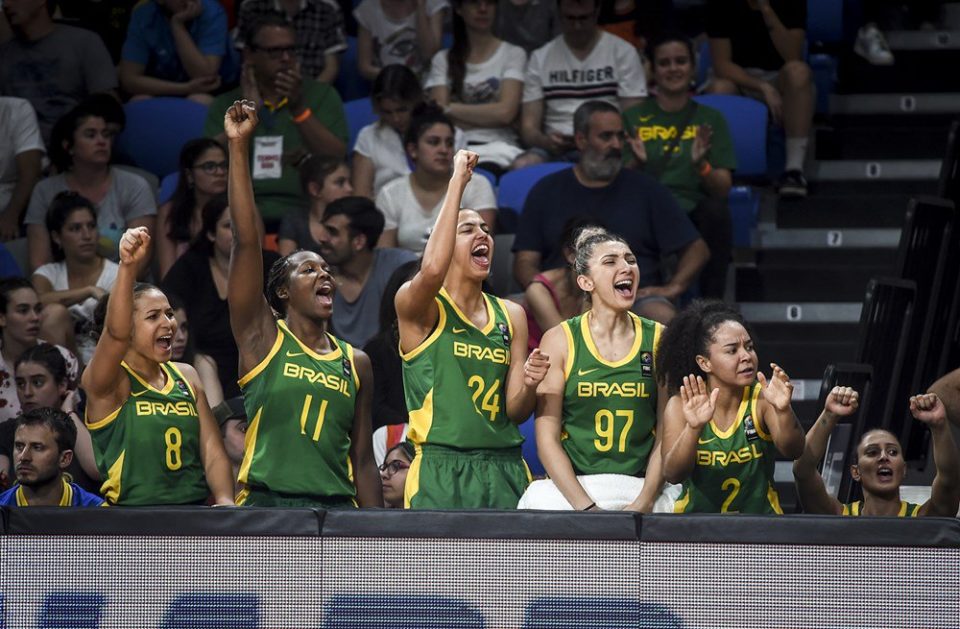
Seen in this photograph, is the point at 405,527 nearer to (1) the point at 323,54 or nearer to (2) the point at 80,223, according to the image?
(2) the point at 80,223

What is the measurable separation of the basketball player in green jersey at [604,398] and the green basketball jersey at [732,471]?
18 centimetres

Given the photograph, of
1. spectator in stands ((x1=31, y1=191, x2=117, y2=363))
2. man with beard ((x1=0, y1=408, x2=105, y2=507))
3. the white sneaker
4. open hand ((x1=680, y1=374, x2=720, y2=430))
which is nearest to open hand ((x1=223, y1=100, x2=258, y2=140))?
man with beard ((x1=0, y1=408, x2=105, y2=507))

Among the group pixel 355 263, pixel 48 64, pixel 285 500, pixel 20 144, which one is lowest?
pixel 285 500

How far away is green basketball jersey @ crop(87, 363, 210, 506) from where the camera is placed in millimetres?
5746

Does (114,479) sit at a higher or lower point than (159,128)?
lower

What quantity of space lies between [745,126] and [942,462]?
3.78 meters

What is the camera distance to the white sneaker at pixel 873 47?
10406mm

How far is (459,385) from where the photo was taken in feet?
19.1

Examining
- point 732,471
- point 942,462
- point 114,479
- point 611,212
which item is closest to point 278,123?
point 611,212

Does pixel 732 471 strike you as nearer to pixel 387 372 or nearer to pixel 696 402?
pixel 696 402

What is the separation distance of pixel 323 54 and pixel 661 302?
3.62 m

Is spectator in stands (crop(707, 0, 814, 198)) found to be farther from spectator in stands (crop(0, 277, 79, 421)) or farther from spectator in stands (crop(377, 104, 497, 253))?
spectator in stands (crop(0, 277, 79, 421))

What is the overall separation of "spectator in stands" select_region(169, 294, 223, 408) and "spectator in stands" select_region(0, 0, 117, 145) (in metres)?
2.57

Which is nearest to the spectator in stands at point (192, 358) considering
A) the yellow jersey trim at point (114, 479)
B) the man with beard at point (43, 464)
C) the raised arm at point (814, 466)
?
the man with beard at point (43, 464)
